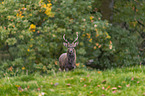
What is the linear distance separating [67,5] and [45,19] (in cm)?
199

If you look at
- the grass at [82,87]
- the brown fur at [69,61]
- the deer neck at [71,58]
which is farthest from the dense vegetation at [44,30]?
the grass at [82,87]

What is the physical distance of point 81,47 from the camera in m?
16.6

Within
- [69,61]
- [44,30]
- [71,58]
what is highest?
[44,30]

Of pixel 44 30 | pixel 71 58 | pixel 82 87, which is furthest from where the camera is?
pixel 44 30

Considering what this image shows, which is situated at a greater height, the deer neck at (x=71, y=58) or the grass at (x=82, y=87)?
the grass at (x=82, y=87)

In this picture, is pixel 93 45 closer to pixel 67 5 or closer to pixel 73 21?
pixel 73 21

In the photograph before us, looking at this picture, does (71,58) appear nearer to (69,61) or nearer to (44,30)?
(69,61)

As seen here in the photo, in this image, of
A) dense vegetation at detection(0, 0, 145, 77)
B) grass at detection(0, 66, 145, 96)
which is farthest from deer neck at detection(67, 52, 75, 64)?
dense vegetation at detection(0, 0, 145, 77)

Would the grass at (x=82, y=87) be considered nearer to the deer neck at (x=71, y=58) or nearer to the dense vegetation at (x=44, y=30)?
the deer neck at (x=71, y=58)

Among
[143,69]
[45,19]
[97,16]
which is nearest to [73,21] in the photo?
[45,19]

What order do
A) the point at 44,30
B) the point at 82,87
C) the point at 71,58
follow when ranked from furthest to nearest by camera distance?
the point at 44,30, the point at 71,58, the point at 82,87

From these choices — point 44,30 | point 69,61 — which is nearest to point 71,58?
point 69,61

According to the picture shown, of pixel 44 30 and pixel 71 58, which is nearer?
pixel 71 58

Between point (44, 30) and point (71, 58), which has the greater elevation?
point (44, 30)
